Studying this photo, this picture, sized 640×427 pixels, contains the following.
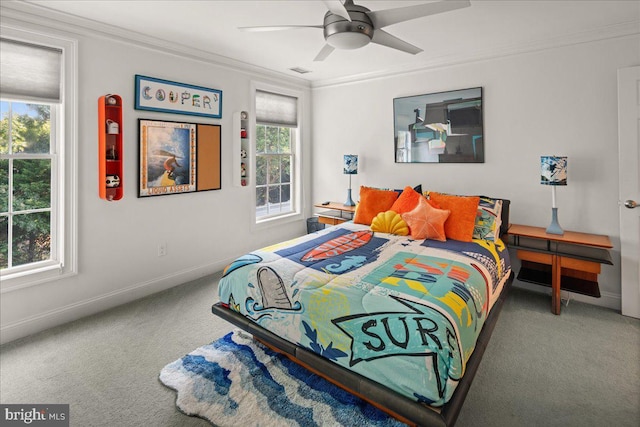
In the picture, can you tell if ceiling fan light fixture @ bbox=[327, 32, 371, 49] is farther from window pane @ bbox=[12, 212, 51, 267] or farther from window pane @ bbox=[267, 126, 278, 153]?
window pane @ bbox=[12, 212, 51, 267]

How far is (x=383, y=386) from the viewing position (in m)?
1.69

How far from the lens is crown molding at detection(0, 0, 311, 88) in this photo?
8.15 feet

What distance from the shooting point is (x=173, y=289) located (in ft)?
11.6

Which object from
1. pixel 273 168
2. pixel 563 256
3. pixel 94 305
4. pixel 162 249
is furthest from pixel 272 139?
pixel 563 256

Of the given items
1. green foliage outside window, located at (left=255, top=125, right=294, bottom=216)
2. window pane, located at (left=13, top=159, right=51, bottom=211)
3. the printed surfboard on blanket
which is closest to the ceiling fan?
the printed surfboard on blanket

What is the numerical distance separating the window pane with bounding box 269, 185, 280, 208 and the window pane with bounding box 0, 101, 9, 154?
278 centimetres

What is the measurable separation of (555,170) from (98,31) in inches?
165

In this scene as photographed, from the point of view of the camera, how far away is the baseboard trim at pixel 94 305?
260 cm

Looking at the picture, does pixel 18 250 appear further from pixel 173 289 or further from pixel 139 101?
pixel 139 101

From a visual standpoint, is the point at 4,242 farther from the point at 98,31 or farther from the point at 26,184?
the point at 98,31

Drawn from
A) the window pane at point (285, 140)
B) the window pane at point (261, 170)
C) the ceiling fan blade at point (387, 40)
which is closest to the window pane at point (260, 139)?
the window pane at point (261, 170)

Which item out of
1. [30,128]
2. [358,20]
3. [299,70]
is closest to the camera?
[358,20]

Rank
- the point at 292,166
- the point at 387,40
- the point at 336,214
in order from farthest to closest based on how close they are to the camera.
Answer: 1. the point at 292,166
2. the point at 336,214
3. the point at 387,40

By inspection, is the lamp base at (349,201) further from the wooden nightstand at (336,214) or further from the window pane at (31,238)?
the window pane at (31,238)
